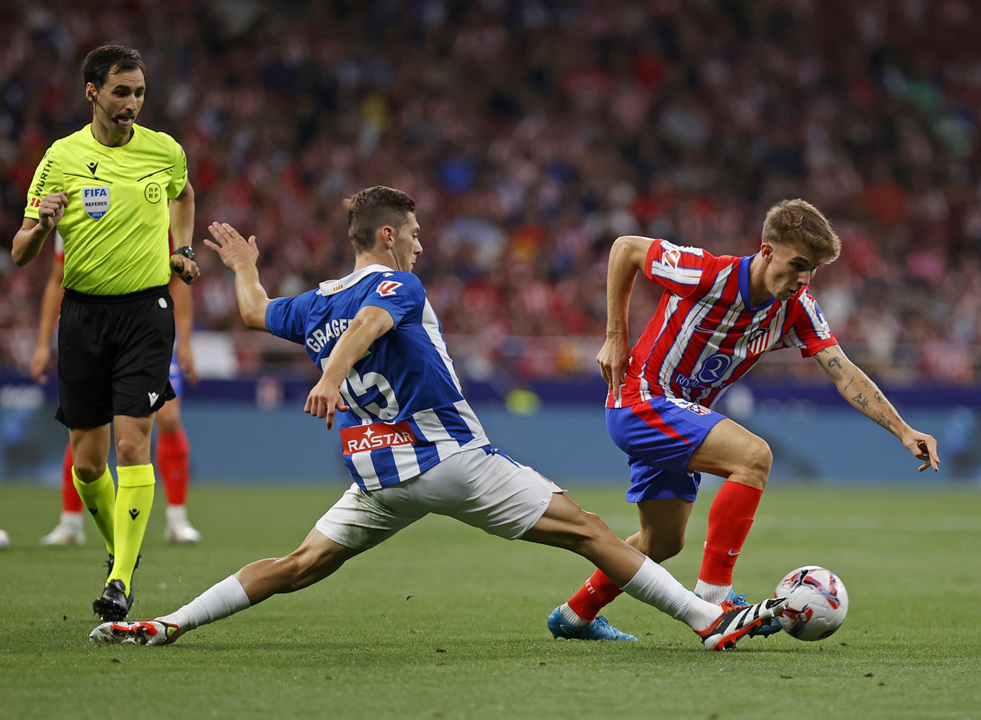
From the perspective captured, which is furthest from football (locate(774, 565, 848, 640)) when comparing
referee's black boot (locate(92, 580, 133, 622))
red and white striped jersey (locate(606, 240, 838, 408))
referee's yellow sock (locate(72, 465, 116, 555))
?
referee's yellow sock (locate(72, 465, 116, 555))

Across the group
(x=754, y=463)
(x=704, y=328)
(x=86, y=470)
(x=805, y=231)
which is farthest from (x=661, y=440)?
(x=86, y=470)

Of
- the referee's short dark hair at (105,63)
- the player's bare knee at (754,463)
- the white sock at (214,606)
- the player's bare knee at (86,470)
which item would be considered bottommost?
the white sock at (214,606)

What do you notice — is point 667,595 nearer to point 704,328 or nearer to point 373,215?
point 704,328

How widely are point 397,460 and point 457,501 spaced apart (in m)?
0.28

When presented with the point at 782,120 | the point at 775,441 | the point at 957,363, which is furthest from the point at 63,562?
the point at 782,120

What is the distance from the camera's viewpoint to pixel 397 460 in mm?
4535

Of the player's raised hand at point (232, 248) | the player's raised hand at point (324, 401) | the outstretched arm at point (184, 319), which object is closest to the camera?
the player's raised hand at point (324, 401)

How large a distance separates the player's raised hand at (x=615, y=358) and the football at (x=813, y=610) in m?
1.17

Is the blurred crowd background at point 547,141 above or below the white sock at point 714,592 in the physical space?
above

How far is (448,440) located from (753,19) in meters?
22.5

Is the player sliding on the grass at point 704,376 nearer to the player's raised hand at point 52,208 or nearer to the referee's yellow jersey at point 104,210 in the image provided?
the referee's yellow jersey at point 104,210

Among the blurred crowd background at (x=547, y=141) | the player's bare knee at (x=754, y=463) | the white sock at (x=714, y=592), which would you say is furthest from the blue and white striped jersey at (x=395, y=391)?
the blurred crowd background at (x=547, y=141)

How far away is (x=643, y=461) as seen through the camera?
5367 millimetres

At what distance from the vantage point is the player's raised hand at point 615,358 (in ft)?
17.6
